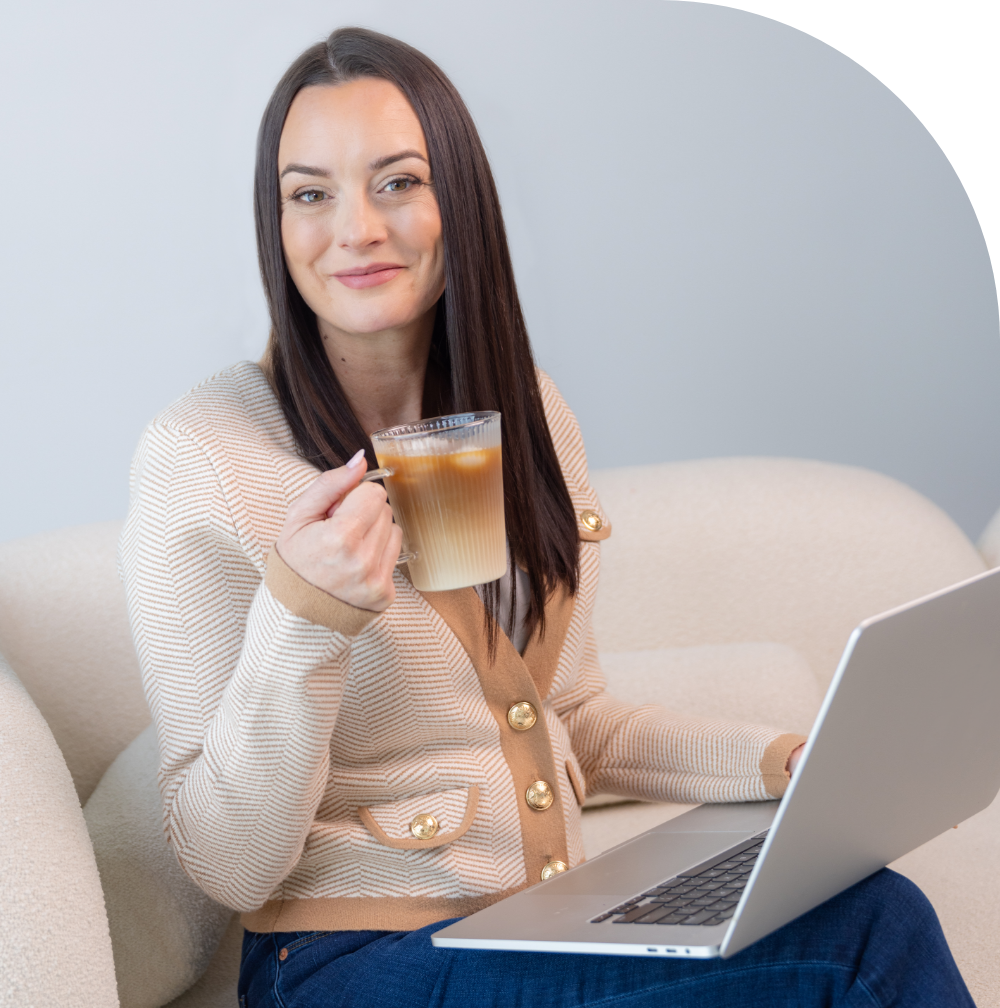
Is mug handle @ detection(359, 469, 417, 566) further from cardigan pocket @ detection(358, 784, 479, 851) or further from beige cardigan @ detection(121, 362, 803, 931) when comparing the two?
cardigan pocket @ detection(358, 784, 479, 851)

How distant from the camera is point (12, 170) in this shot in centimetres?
203

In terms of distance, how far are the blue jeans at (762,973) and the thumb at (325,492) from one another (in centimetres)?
45

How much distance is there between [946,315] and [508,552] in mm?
1710

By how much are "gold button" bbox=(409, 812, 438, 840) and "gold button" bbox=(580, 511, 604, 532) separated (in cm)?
43

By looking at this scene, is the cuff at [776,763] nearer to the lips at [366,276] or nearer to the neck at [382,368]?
the neck at [382,368]

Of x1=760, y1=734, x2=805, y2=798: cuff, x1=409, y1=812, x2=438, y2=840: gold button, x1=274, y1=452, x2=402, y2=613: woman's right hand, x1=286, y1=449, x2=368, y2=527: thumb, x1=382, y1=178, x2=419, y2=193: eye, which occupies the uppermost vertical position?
x1=382, y1=178, x2=419, y2=193: eye

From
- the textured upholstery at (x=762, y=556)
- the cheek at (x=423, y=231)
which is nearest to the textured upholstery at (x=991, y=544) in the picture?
the textured upholstery at (x=762, y=556)

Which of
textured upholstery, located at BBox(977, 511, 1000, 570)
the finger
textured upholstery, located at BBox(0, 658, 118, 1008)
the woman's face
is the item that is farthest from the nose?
textured upholstery, located at BBox(977, 511, 1000, 570)

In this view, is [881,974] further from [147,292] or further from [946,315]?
[946,315]

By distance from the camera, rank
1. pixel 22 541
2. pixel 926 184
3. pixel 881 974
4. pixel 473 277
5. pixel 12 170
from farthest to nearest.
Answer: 1. pixel 926 184
2. pixel 12 170
3. pixel 22 541
4. pixel 473 277
5. pixel 881 974

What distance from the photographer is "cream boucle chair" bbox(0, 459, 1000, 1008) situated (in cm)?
118

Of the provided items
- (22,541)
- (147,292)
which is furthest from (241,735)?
(147,292)

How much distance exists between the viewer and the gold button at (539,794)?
125 cm

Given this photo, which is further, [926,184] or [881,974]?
[926,184]
